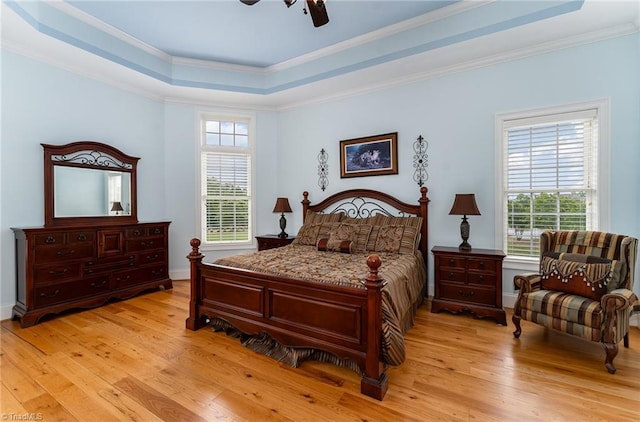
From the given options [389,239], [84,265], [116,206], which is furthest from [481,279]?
[116,206]

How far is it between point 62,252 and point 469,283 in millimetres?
4574

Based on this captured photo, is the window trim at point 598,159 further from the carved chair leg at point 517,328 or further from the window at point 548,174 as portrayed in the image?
the carved chair leg at point 517,328

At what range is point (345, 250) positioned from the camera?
351 cm

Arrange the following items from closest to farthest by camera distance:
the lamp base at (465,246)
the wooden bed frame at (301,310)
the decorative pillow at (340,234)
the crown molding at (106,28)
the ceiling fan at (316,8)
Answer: the wooden bed frame at (301,310) → the ceiling fan at (316,8) → the crown molding at (106,28) → the lamp base at (465,246) → the decorative pillow at (340,234)

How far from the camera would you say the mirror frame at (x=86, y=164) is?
3490 millimetres

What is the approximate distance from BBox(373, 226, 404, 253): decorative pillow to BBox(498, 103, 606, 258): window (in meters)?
1.24

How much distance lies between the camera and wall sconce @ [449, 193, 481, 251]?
10.9ft

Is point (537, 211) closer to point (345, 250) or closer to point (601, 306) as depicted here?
point (601, 306)

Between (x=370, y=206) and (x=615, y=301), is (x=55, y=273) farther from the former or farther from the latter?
(x=615, y=301)

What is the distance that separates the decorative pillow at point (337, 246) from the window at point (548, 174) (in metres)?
1.85

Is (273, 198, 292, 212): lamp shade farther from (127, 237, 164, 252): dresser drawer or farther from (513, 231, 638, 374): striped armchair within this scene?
(513, 231, 638, 374): striped armchair

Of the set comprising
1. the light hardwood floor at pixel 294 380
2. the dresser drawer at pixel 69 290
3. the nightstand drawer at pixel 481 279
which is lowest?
the light hardwood floor at pixel 294 380

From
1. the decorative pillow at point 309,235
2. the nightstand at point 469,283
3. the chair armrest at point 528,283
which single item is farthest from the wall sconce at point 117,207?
the chair armrest at point 528,283

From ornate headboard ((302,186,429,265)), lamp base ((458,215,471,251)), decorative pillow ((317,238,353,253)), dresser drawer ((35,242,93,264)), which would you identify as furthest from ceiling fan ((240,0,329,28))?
dresser drawer ((35,242,93,264))
